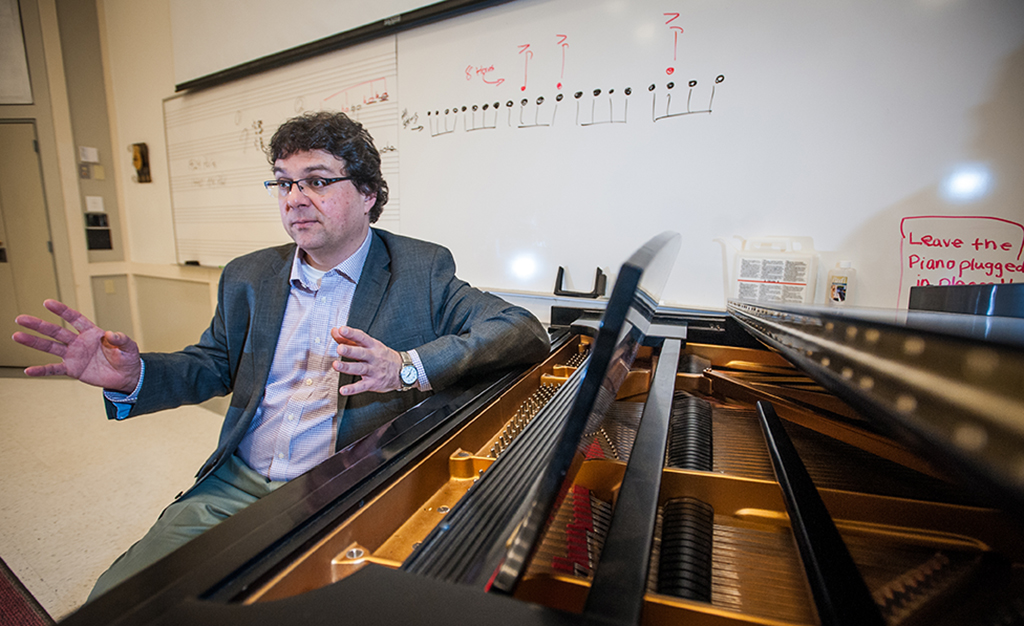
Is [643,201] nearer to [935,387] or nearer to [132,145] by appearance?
[935,387]

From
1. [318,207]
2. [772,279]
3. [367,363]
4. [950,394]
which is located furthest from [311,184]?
[772,279]

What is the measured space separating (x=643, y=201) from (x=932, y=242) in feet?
3.53

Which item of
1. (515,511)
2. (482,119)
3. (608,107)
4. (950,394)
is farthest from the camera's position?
(482,119)

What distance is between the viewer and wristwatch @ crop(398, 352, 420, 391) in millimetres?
1077

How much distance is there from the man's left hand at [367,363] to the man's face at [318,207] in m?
0.52

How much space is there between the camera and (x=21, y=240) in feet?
13.6

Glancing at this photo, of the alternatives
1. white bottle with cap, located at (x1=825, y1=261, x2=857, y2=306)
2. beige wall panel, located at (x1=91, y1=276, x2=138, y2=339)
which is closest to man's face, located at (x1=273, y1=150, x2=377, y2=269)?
white bottle with cap, located at (x1=825, y1=261, x2=857, y2=306)

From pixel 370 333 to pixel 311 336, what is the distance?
0.20m

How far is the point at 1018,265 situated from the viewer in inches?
57.6

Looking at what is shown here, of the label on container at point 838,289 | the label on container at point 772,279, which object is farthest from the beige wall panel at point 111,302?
the label on container at point 838,289

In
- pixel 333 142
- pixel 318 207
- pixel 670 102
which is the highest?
pixel 670 102

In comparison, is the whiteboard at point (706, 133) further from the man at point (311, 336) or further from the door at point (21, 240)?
the door at point (21, 240)

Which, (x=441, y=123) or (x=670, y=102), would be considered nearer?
(x=670, y=102)

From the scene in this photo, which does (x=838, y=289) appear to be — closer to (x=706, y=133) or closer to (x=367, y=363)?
Result: (x=706, y=133)
